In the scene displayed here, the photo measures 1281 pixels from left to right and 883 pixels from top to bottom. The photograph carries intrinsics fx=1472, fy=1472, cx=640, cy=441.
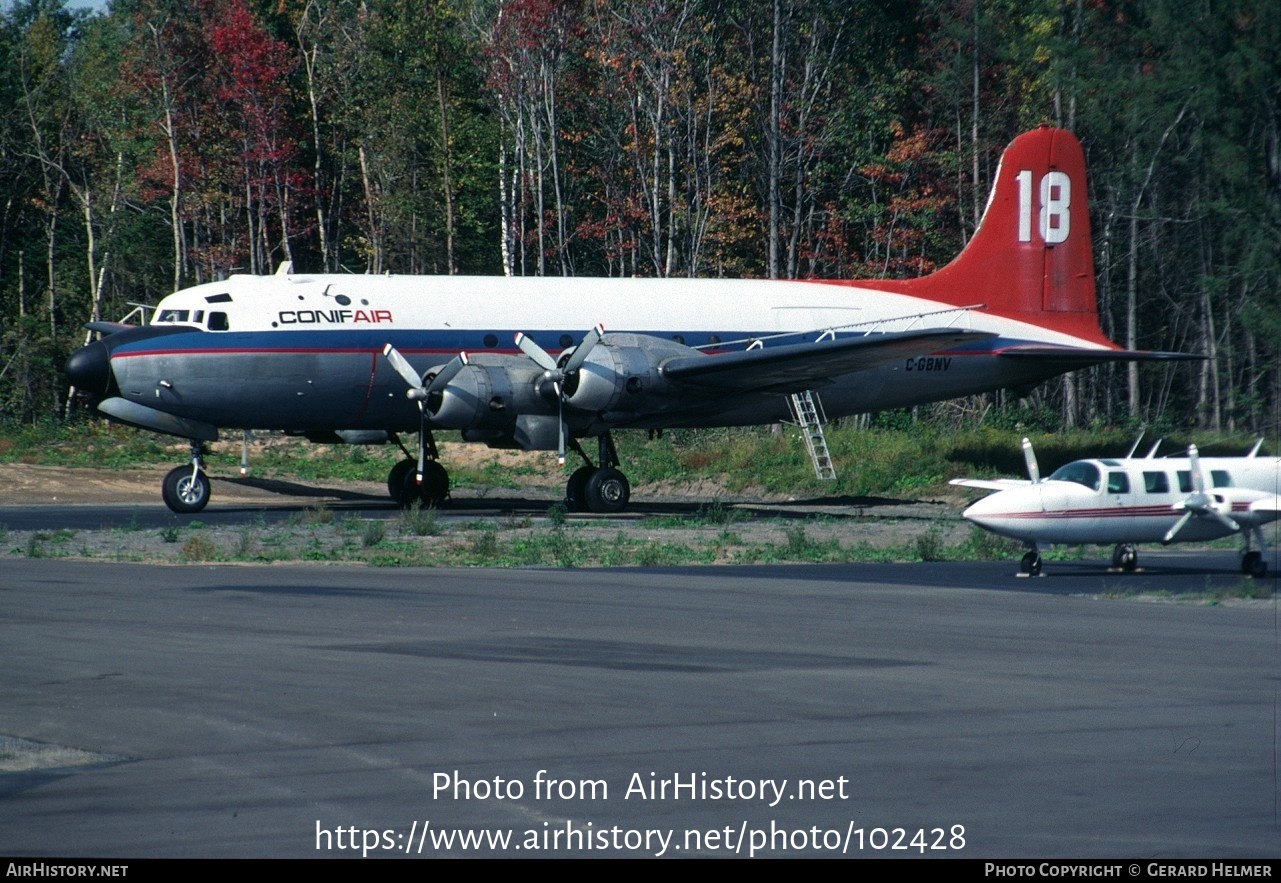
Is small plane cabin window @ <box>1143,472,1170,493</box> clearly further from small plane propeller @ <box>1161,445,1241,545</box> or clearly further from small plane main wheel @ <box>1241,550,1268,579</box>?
small plane main wheel @ <box>1241,550,1268,579</box>

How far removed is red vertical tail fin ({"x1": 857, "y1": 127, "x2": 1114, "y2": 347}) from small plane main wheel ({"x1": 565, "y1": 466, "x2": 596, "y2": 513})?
8223 mm

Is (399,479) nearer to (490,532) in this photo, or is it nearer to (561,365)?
(561,365)

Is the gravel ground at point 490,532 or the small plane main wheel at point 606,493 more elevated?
the small plane main wheel at point 606,493

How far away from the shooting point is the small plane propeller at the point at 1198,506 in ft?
57.8

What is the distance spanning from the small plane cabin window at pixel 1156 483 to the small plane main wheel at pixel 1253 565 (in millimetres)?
1388

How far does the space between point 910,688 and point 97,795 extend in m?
5.46

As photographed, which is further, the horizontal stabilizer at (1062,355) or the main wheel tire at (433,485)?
the horizontal stabilizer at (1062,355)

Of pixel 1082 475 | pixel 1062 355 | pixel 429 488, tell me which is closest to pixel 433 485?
pixel 429 488

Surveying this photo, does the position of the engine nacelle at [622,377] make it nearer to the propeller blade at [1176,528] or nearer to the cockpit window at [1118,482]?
the cockpit window at [1118,482]

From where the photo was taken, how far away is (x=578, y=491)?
1087 inches

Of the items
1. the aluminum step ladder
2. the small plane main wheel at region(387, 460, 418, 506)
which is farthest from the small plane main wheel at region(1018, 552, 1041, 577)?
the small plane main wheel at region(387, 460, 418, 506)

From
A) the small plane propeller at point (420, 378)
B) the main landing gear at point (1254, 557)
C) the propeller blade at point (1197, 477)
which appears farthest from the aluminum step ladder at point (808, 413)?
the main landing gear at point (1254, 557)

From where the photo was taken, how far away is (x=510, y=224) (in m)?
50.5

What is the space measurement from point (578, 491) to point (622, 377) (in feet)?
9.06
